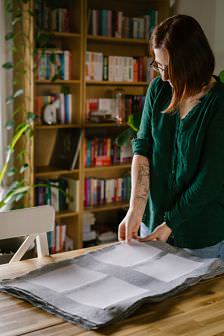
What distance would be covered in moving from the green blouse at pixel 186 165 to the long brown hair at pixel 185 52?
0.23 ft

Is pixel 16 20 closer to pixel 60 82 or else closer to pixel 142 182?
pixel 60 82

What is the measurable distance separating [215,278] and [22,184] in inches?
84.7

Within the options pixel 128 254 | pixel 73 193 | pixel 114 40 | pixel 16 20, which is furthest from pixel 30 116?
pixel 128 254

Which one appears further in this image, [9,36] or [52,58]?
[52,58]

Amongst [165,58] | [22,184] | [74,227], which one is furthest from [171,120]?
[74,227]

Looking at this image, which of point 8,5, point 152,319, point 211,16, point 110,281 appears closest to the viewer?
point 152,319

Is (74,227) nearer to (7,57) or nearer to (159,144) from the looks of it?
(7,57)

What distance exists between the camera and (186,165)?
5.85 feet

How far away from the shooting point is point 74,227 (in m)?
3.92

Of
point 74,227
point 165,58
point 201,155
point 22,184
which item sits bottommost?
point 74,227

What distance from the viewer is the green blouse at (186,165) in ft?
5.68

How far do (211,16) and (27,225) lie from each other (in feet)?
9.62

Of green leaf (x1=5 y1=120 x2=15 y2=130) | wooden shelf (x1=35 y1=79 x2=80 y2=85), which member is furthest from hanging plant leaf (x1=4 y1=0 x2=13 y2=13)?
green leaf (x1=5 y1=120 x2=15 y2=130)

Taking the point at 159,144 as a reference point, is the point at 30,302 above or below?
below
